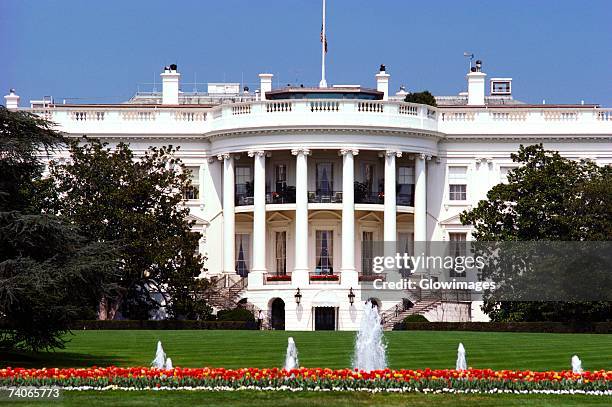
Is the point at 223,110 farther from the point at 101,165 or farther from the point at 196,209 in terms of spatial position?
the point at 101,165

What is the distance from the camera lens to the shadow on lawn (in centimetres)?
3769

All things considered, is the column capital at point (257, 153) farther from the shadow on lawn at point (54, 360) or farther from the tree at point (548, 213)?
the shadow on lawn at point (54, 360)

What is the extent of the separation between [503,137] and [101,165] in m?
23.3

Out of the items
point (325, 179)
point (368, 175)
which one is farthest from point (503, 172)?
point (325, 179)

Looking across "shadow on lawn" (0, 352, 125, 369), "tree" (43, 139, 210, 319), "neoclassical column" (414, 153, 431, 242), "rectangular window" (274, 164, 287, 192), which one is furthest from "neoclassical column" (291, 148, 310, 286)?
"shadow on lawn" (0, 352, 125, 369)

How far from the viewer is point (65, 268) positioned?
119ft

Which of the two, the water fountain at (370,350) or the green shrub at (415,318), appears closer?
the water fountain at (370,350)

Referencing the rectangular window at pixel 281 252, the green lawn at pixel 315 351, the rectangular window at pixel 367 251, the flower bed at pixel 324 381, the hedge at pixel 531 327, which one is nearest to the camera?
the flower bed at pixel 324 381

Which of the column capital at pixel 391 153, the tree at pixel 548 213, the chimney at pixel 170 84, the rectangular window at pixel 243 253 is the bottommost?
the rectangular window at pixel 243 253

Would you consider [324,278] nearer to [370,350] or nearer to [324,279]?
[324,279]

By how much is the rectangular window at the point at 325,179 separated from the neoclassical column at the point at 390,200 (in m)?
3.21

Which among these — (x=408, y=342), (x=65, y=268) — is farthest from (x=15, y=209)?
(x=408, y=342)

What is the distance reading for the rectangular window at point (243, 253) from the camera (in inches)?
3238

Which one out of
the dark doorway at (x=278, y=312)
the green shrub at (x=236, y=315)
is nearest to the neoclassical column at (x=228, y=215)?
the dark doorway at (x=278, y=312)
